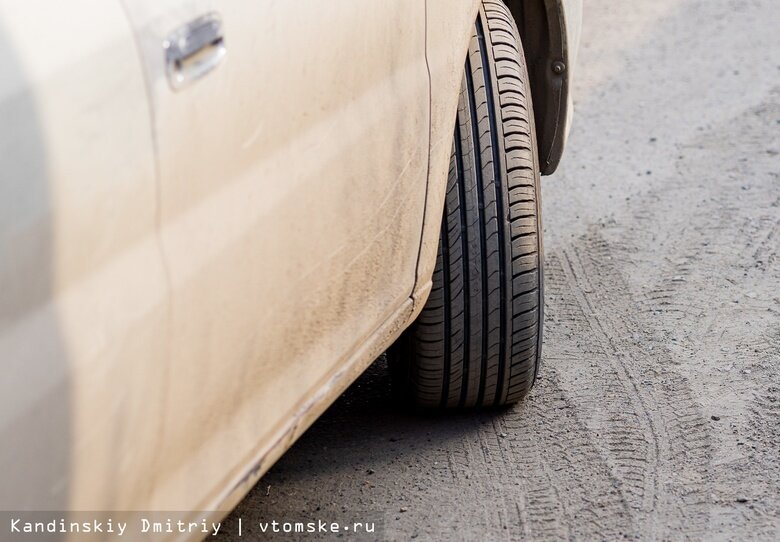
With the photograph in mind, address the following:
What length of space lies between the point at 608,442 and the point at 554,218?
4.26ft

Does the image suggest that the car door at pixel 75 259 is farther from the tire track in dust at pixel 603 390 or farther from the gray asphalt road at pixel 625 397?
the tire track in dust at pixel 603 390

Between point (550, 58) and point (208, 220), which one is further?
point (550, 58)

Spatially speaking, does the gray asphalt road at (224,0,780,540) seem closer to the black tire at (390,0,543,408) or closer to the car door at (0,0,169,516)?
the black tire at (390,0,543,408)

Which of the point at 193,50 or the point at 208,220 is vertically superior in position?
the point at 193,50

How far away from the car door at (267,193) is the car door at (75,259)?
51 mm

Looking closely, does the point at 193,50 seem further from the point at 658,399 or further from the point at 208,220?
the point at 658,399

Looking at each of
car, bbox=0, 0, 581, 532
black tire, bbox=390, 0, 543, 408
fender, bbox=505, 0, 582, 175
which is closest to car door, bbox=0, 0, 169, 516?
car, bbox=0, 0, 581, 532

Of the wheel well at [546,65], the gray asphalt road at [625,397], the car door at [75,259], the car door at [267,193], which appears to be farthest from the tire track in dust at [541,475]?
the car door at [75,259]

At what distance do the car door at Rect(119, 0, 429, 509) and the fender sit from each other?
93 cm

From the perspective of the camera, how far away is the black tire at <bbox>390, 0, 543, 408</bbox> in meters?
2.41

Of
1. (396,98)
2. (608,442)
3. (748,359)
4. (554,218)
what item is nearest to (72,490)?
(396,98)

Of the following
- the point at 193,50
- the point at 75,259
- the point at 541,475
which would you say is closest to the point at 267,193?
the point at 193,50

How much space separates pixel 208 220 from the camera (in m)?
1.51

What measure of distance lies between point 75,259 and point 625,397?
1832 mm
